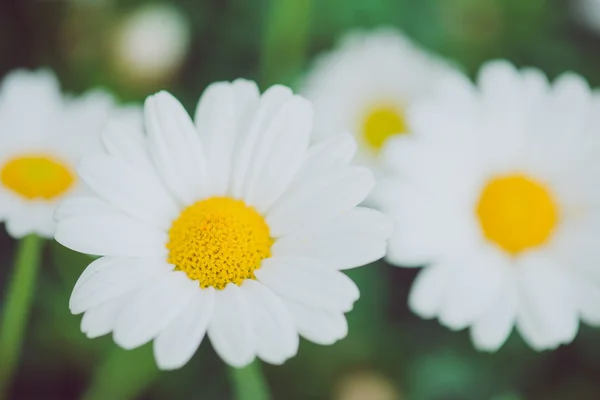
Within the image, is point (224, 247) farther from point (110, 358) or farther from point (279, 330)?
point (110, 358)

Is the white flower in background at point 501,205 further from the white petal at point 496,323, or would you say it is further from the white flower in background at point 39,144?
the white flower in background at point 39,144

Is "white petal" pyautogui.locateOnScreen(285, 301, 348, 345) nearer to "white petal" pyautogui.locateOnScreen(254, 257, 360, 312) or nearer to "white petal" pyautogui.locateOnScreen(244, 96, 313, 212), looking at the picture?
"white petal" pyautogui.locateOnScreen(254, 257, 360, 312)

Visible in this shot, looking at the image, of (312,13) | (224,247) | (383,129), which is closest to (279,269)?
(224,247)

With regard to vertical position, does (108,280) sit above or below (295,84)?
above

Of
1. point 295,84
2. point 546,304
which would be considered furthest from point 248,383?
point 295,84

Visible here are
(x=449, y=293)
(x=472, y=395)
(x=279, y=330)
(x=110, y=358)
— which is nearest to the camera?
(x=279, y=330)

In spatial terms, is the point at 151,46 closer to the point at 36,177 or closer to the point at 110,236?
the point at 36,177
